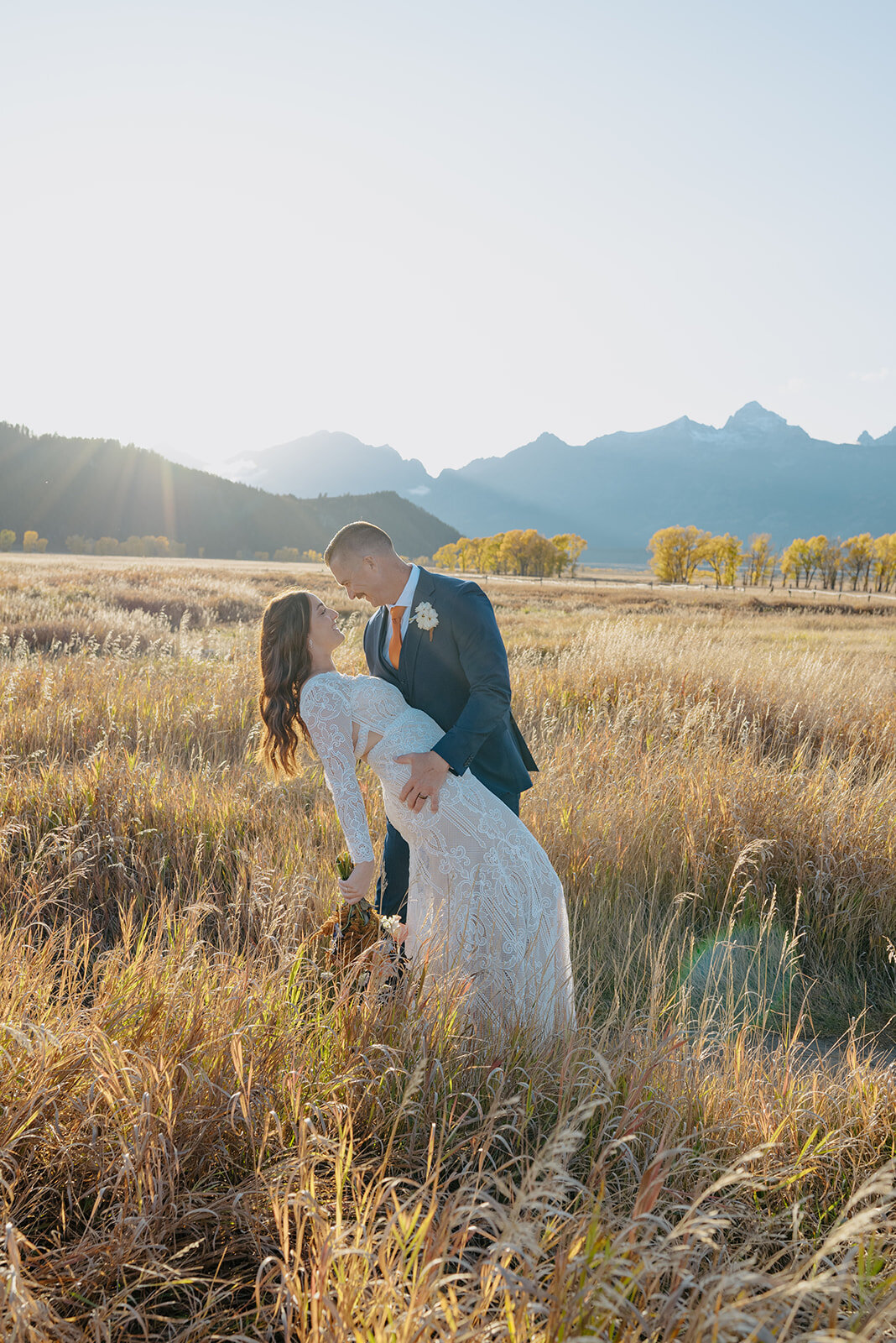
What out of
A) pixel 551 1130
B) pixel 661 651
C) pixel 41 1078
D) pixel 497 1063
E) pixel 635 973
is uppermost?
pixel 661 651

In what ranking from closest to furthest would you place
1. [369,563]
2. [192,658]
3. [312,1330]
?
1. [312,1330]
2. [369,563]
3. [192,658]

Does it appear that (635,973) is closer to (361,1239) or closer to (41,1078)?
(361,1239)

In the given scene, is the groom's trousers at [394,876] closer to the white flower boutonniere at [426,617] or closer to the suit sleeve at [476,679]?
the suit sleeve at [476,679]

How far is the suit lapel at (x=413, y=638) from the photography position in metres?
3.08

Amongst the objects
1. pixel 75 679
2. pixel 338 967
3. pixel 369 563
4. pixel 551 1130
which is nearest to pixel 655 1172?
pixel 551 1130

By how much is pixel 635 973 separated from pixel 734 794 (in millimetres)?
1639

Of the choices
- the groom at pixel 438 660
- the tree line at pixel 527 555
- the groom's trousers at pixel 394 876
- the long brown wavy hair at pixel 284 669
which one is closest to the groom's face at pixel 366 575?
the groom at pixel 438 660

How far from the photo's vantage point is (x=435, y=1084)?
1948mm

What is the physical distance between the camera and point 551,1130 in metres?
1.93

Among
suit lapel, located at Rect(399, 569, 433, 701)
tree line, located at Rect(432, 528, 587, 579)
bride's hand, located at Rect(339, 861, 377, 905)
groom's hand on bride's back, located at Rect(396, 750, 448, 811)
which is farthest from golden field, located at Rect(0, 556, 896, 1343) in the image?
tree line, located at Rect(432, 528, 587, 579)

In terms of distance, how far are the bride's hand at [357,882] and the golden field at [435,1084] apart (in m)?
0.23

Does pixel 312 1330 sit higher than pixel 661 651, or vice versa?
pixel 661 651

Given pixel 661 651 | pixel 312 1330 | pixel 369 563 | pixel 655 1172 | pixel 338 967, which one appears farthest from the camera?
pixel 661 651

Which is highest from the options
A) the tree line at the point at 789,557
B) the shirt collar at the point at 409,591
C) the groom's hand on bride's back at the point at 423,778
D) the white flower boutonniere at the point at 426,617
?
the tree line at the point at 789,557
